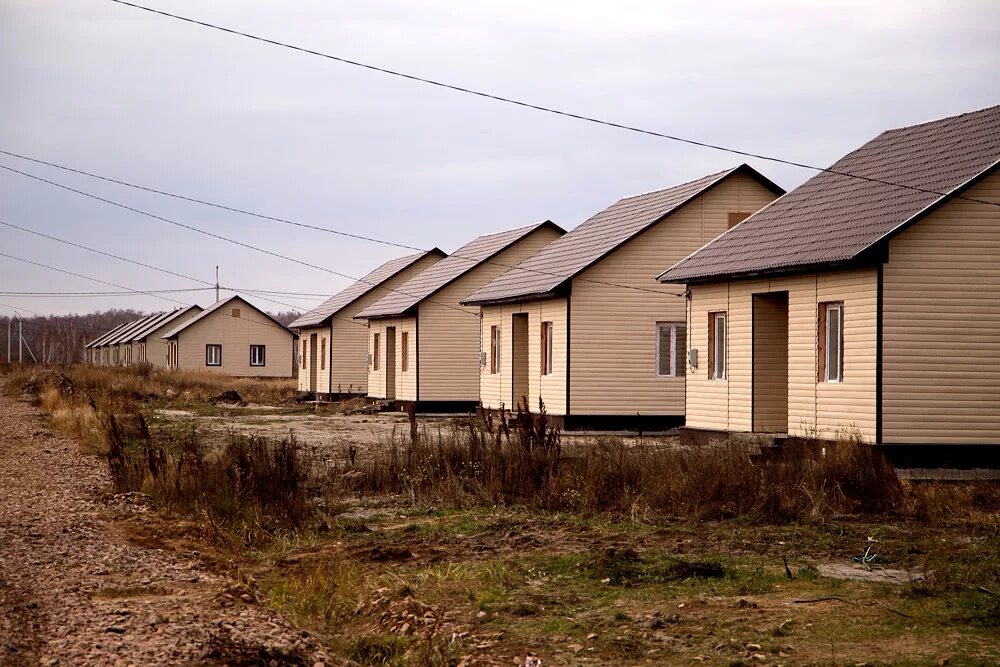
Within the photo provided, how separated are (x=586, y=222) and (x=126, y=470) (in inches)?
757

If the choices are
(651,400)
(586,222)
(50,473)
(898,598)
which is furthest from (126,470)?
(586,222)

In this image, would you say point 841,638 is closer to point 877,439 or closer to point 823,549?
point 823,549

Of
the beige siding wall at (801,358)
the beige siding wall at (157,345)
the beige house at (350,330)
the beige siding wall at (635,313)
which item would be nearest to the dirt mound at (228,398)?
the beige house at (350,330)

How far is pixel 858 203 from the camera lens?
20719 millimetres

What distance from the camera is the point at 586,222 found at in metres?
33.4

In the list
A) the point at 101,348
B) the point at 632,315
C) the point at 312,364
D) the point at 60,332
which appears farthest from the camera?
the point at 60,332

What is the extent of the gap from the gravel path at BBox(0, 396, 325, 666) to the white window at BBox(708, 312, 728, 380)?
12215mm

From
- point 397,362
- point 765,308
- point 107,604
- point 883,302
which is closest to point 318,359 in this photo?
point 397,362

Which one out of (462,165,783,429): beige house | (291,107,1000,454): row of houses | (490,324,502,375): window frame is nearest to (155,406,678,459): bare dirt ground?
(462,165,783,429): beige house

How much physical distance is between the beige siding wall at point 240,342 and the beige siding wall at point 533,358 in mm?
41470

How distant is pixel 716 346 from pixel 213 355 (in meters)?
54.9

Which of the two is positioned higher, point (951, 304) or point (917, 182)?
point (917, 182)

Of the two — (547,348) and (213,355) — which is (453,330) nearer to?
(547,348)

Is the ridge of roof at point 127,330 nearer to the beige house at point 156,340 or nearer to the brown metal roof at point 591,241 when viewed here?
the beige house at point 156,340
